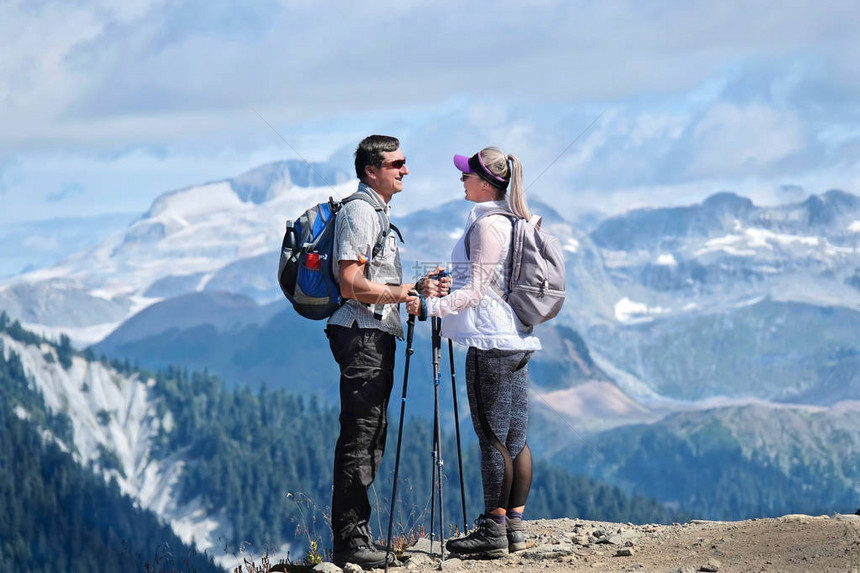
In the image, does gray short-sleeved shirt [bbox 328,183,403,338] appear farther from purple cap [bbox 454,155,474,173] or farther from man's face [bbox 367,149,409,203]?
purple cap [bbox 454,155,474,173]

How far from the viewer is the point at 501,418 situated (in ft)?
30.9

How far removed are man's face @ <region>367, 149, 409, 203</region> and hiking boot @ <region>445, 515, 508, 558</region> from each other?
282 centimetres

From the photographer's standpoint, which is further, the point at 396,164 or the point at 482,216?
the point at 482,216

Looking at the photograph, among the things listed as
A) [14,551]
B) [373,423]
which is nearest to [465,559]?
[373,423]

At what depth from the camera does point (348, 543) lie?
30.9ft

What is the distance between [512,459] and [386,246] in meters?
2.05

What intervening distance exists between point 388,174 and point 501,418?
7.10 feet

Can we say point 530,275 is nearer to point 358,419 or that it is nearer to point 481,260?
point 481,260

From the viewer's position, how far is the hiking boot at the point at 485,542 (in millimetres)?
9602

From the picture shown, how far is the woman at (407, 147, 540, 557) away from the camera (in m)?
9.27

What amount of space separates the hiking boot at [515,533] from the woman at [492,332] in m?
0.18

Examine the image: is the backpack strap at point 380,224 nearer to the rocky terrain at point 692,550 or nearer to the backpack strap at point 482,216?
the backpack strap at point 482,216

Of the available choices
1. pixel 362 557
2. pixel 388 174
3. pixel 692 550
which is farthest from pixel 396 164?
pixel 692 550

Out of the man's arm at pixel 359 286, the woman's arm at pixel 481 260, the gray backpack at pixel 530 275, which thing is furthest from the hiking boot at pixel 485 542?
the man's arm at pixel 359 286
